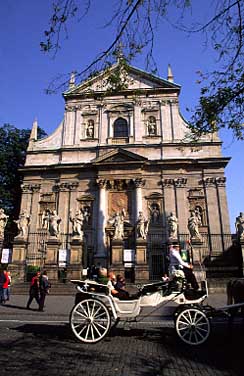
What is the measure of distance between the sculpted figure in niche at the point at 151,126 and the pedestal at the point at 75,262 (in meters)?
12.5

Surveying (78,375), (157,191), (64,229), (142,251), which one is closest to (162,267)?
(142,251)

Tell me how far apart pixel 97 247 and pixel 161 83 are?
52.4ft

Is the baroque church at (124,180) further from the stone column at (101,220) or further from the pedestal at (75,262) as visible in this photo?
the pedestal at (75,262)

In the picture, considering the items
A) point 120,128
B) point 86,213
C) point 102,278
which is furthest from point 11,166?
point 102,278

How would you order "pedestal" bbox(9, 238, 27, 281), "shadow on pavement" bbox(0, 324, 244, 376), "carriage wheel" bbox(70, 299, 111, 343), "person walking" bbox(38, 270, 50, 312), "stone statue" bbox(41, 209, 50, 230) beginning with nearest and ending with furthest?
"shadow on pavement" bbox(0, 324, 244, 376)
"carriage wheel" bbox(70, 299, 111, 343)
"person walking" bbox(38, 270, 50, 312)
"pedestal" bbox(9, 238, 27, 281)
"stone statue" bbox(41, 209, 50, 230)

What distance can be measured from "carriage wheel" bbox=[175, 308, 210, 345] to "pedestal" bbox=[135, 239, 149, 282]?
35.0ft

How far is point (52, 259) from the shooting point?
55.7 feet

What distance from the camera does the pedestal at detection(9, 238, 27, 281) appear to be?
57.0ft

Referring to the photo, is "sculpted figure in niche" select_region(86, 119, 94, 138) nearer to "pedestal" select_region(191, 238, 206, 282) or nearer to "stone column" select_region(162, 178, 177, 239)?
"stone column" select_region(162, 178, 177, 239)

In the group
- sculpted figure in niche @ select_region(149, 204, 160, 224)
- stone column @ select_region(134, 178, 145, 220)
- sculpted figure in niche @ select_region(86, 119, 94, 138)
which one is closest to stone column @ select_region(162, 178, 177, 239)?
sculpted figure in niche @ select_region(149, 204, 160, 224)

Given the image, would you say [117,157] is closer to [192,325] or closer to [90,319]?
[90,319]

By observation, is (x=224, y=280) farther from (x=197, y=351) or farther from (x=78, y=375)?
(x=78, y=375)

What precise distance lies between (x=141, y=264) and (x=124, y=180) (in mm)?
8884

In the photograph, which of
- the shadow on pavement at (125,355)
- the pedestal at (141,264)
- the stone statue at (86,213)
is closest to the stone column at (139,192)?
the stone statue at (86,213)
